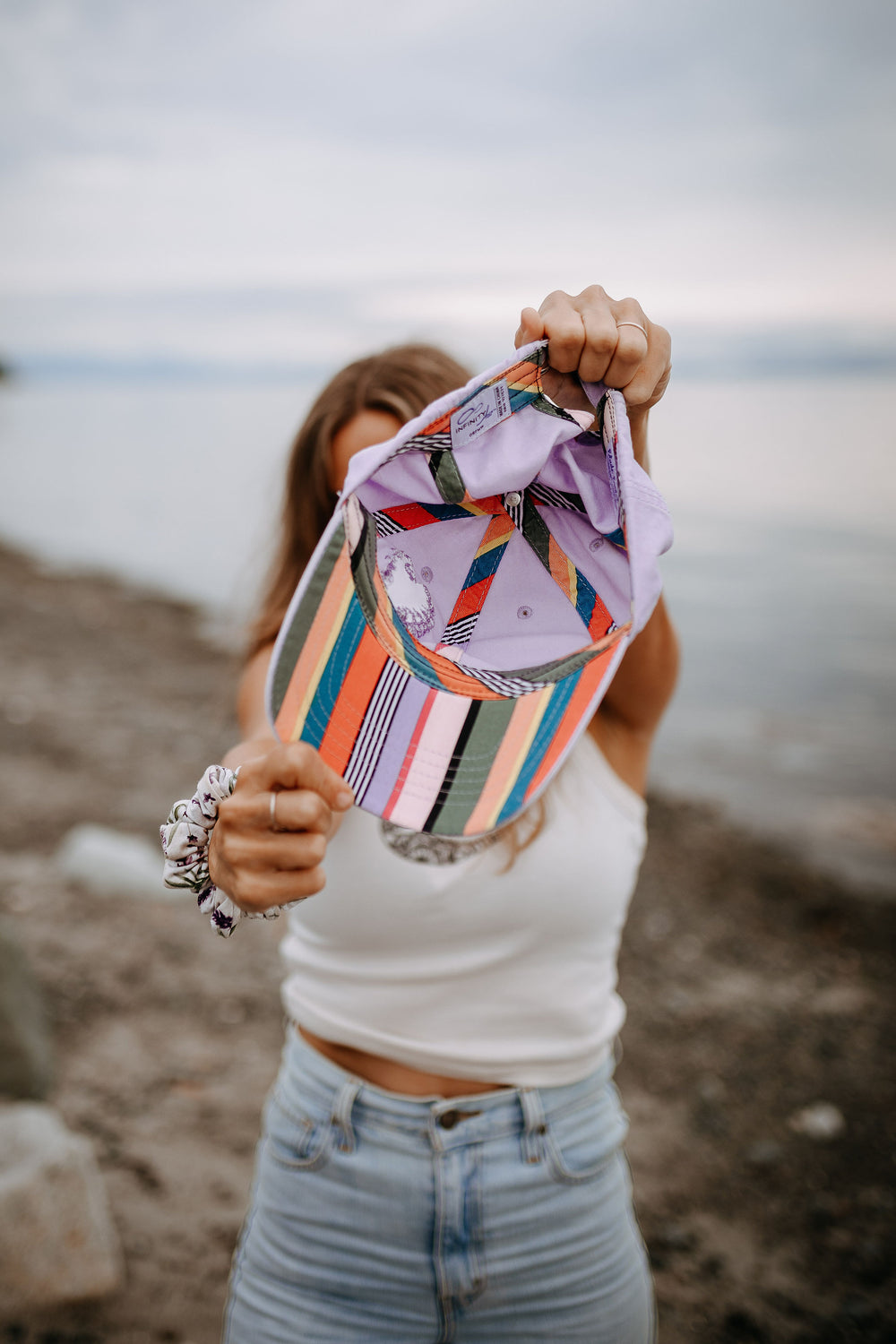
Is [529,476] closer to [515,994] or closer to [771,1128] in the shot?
[515,994]

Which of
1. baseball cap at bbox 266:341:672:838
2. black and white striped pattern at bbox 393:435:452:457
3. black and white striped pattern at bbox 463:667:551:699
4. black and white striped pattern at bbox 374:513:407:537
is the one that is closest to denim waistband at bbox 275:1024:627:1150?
baseball cap at bbox 266:341:672:838

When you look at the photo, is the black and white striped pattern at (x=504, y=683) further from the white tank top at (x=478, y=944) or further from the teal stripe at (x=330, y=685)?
the white tank top at (x=478, y=944)

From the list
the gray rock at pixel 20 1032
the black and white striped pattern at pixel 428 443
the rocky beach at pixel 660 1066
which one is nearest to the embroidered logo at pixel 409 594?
the black and white striped pattern at pixel 428 443

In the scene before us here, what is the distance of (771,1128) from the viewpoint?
3098mm

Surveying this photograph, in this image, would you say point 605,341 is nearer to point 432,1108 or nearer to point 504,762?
point 504,762

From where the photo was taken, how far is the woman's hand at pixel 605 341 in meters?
1.02

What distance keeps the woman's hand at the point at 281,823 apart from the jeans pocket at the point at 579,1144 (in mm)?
813

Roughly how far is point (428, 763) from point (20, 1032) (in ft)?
7.42

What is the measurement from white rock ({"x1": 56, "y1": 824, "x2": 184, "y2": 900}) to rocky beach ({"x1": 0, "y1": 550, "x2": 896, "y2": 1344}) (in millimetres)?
40

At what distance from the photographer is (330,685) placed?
97cm

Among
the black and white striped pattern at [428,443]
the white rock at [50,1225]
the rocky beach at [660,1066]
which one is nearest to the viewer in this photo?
the black and white striped pattern at [428,443]

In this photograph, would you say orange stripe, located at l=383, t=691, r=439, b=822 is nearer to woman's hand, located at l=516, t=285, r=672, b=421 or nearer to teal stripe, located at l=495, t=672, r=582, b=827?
teal stripe, located at l=495, t=672, r=582, b=827

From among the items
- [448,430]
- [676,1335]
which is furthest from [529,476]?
[676,1335]

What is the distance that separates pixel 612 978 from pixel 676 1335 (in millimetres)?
1441
